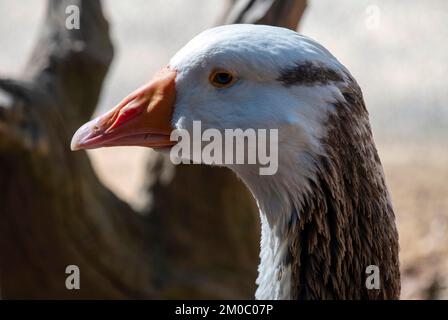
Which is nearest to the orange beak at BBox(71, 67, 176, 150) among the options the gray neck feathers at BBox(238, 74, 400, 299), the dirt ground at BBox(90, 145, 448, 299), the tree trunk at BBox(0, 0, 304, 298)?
the gray neck feathers at BBox(238, 74, 400, 299)

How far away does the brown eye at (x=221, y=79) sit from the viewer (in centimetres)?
247

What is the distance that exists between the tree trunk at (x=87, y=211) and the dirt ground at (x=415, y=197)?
0.39 m

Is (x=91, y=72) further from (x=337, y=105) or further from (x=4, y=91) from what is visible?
(x=337, y=105)

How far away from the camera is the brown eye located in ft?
8.09

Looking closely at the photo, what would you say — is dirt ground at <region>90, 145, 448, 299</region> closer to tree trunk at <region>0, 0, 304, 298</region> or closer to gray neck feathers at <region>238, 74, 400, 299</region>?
tree trunk at <region>0, 0, 304, 298</region>

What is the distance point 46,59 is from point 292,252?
285cm

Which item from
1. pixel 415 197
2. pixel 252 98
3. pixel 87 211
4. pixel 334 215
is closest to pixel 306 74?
pixel 252 98

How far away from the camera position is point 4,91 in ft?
14.5

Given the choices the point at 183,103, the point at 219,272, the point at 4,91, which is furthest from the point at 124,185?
the point at 183,103

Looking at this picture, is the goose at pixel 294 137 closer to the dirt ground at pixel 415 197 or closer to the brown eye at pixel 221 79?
the brown eye at pixel 221 79

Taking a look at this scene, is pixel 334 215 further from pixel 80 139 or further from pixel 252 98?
pixel 80 139

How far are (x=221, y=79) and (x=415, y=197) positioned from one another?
532 cm

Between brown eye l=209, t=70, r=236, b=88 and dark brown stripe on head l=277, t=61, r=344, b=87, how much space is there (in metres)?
0.15

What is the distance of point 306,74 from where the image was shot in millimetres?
2393
